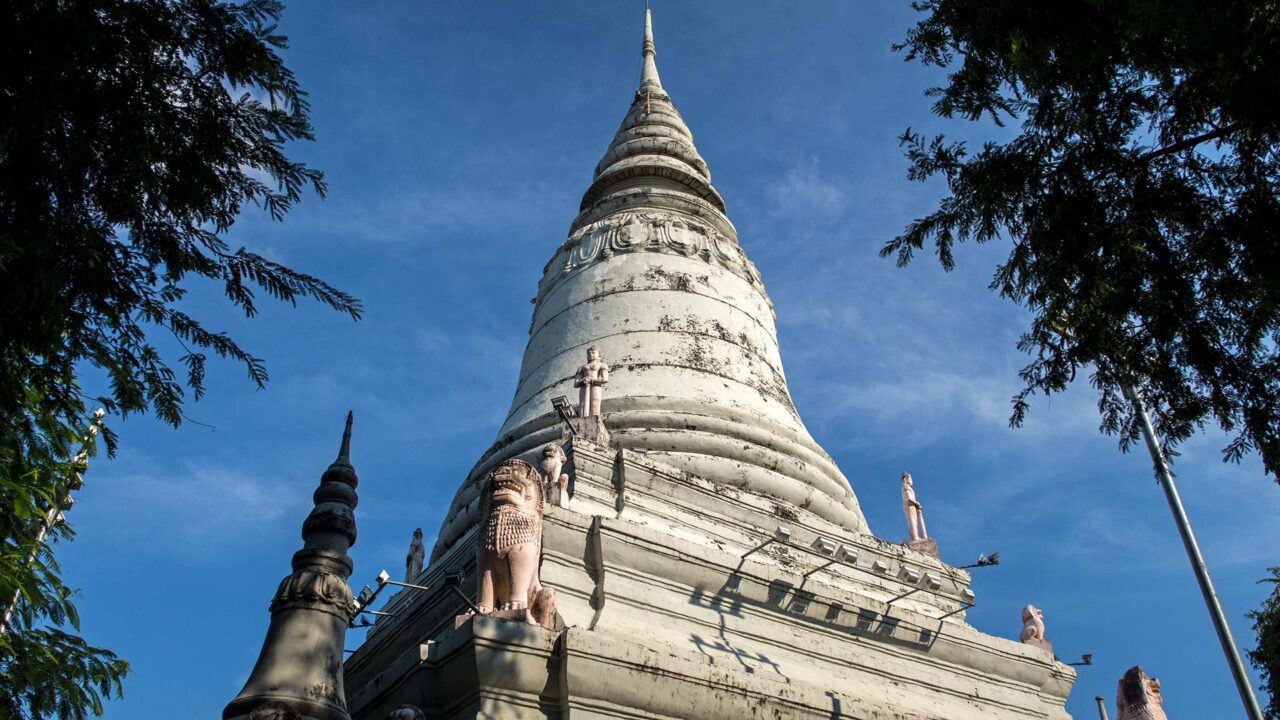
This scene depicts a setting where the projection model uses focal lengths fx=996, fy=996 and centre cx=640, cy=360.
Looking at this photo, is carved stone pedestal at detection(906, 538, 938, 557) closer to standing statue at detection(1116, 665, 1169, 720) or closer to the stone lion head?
standing statue at detection(1116, 665, 1169, 720)

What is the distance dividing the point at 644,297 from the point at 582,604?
5882 millimetres

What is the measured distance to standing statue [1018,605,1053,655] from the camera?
1123 centimetres

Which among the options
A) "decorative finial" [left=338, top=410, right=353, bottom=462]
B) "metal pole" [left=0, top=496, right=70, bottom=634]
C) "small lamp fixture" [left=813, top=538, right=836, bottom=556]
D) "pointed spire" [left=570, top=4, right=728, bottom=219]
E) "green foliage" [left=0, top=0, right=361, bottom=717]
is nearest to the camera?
"green foliage" [left=0, top=0, right=361, bottom=717]

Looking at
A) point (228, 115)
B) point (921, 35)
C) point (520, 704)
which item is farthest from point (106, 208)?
point (921, 35)

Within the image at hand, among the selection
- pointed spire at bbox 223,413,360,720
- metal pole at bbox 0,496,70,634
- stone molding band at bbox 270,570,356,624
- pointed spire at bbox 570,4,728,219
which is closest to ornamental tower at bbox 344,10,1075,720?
pointed spire at bbox 223,413,360,720

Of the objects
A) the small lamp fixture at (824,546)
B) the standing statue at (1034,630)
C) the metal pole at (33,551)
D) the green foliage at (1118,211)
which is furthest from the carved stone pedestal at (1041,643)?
the metal pole at (33,551)

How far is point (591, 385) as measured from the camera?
1102 cm

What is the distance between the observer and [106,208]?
16.7ft

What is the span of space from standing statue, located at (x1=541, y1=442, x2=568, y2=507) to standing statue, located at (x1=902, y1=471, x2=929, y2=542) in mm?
5300

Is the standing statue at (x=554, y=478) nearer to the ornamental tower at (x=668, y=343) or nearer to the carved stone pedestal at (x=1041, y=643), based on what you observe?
the ornamental tower at (x=668, y=343)

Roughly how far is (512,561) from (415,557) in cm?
515

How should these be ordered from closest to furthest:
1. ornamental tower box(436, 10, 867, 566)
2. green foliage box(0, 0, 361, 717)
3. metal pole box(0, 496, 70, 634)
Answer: green foliage box(0, 0, 361, 717) < metal pole box(0, 496, 70, 634) < ornamental tower box(436, 10, 867, 566)

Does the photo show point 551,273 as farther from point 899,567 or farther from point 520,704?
point 520,704

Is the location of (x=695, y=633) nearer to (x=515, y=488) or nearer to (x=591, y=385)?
(x=515, y=488)
